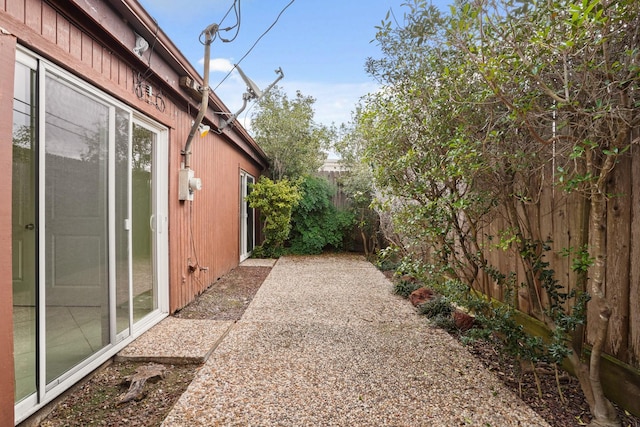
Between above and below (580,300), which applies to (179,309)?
below

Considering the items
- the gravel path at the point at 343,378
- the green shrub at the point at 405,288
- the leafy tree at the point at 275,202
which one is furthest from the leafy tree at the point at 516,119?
the leafy tree at the point at 275,202

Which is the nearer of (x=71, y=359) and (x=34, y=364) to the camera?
(x=34, y=364)

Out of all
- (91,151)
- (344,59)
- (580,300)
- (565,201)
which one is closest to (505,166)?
(565,201)

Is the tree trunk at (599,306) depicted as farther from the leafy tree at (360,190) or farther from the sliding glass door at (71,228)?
the leafy tree at (360,190)

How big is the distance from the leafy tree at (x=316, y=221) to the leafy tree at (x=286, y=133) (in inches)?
19.9

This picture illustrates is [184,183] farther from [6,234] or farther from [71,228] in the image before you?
[6,234]

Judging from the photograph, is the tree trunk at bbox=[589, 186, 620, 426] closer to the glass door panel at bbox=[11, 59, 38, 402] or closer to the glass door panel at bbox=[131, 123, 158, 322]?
the glass door panel at bbox=[11, 59, 38, 402]

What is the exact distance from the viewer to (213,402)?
201 centimetres

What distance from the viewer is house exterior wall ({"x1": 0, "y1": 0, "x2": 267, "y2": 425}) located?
159cm

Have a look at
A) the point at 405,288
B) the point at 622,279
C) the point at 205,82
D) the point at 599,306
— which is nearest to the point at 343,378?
the point at 599,306

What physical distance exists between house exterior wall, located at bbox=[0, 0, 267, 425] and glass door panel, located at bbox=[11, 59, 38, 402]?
13 centimetres

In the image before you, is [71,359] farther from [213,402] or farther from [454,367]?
[454,367]

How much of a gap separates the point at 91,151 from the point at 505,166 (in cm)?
282

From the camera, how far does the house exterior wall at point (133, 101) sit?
62.8 inches
